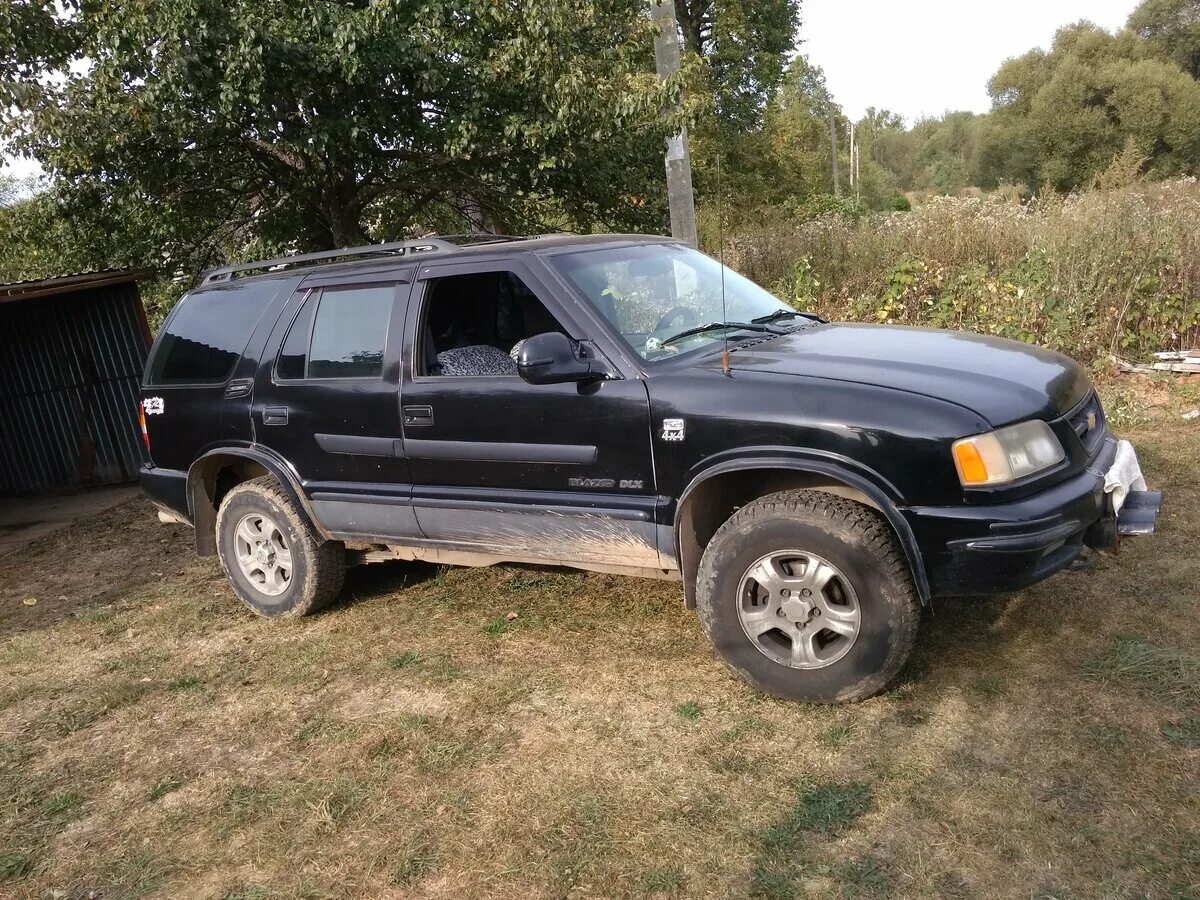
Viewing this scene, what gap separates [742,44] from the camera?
2519 cm

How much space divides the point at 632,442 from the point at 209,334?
2.84 meters

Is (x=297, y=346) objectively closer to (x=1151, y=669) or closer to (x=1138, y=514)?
(x=1138, y=514)

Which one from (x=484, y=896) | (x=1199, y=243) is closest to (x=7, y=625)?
(x=484, y=896)

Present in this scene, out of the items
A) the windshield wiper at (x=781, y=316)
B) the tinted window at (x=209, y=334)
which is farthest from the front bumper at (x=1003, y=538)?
the tinted window at (x=209, y=334)

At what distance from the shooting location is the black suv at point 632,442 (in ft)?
10.9

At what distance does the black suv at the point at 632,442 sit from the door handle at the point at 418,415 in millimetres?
19

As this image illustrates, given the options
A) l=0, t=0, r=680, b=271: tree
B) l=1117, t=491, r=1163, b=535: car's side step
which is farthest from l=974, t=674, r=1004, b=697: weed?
l=0, t=0, r=680, b=271: tree

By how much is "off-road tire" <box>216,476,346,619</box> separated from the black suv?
2 centimetres

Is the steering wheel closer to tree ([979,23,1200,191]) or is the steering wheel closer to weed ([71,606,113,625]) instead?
weed ([71,606,113,625])

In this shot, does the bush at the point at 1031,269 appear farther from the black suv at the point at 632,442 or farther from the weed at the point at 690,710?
the weed at the point at 690,710

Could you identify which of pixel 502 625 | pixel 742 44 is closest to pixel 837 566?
pixel 502 625

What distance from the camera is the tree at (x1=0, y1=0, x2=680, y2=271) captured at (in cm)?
795

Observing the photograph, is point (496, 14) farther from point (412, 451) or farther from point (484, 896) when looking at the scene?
point (484, 896)

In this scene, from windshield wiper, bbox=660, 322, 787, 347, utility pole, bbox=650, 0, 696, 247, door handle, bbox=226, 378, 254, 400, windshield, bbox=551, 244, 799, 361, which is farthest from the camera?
utility pole, bbox=650, 0, 696, 247
